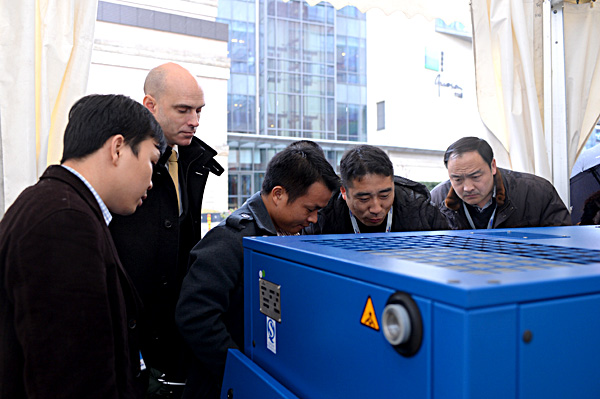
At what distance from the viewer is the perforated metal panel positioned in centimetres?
50

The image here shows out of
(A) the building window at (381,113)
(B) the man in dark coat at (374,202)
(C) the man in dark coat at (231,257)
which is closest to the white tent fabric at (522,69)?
(B) the man in dark coat at (374,202)

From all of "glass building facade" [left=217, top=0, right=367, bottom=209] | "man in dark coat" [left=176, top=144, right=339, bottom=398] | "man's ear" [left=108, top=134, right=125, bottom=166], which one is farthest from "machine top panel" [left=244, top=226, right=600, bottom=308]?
"glass building facade" [left=217, top=0, right=367, bottom=209]

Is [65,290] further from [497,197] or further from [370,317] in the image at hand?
[497,197]

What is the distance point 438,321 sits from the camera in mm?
421

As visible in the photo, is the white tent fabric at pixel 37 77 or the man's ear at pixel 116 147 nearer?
the man's ear at pixel 116 147

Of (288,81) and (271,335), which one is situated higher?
(288,81)

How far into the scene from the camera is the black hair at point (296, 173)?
1292 mm

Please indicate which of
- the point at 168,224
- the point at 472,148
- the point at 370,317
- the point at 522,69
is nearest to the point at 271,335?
the point at 370,317

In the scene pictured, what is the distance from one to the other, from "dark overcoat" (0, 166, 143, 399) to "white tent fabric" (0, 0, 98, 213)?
707 mm

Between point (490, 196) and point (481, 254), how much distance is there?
1.64 metres

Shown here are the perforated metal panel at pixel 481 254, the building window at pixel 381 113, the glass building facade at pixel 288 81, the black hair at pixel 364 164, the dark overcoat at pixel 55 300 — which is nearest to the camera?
the perforated metal panel at pixel 481 254

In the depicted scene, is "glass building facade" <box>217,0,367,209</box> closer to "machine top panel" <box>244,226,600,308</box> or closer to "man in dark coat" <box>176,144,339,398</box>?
"man in dark coat" <box>176,144,339,398</box>

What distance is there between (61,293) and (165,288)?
71 centimetres

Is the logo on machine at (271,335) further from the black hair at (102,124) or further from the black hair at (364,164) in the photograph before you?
the black hair at (364,164)
